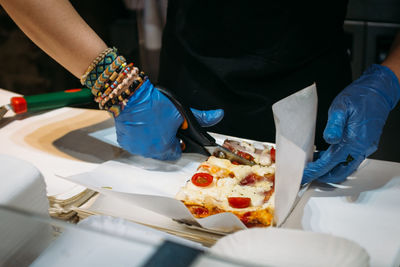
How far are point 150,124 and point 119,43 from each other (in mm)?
1952

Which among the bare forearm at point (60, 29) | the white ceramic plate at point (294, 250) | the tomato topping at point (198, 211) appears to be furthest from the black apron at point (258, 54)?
the white ceramic plate at point (294, 250)

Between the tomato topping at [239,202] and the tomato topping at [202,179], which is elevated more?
the tomato topping at [202,179]

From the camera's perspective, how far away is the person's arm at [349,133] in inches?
48.9

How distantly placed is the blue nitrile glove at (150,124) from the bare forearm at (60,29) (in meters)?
0.21

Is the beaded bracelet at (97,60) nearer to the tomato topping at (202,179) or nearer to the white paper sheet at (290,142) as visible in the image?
the tomato topping at (202,179)

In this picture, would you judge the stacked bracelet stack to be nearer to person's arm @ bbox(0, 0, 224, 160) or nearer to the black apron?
person's arm @ bbox(0, 0, 224, 160)

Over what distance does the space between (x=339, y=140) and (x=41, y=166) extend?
0.95 m

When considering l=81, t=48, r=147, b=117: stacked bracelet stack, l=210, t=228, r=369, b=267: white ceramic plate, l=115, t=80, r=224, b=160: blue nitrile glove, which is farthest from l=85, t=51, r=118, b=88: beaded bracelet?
l=210, t=228, r=369, b=267: white ceramic plate

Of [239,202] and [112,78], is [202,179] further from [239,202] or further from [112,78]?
[112,78]

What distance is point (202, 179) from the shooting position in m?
1.29

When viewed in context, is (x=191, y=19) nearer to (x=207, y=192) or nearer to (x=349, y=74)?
(x=349, y=74)

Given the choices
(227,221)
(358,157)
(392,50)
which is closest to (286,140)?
(227,221)

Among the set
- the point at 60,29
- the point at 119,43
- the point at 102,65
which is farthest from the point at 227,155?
the point at 119,43

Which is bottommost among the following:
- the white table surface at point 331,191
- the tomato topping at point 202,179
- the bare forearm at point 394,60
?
the white table surface at point 331,191
